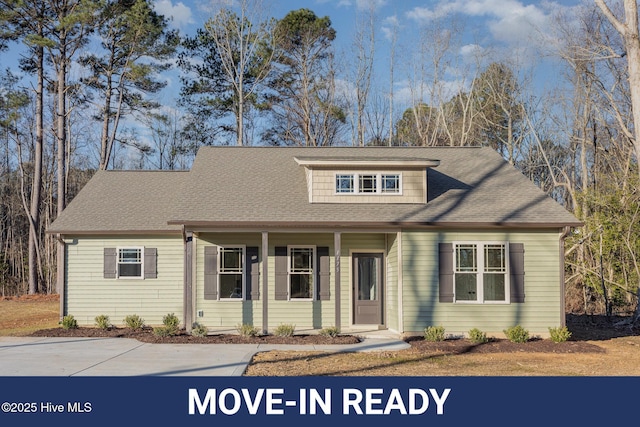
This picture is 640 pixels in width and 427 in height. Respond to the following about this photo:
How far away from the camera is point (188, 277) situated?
1529cm

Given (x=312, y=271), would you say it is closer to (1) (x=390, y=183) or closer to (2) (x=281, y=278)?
(2) (x=281, y=278)

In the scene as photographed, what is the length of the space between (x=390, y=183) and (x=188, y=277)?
5.41 m

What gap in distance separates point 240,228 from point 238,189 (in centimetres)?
208

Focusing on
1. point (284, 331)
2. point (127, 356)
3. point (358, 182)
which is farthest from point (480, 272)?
point (127, 356)

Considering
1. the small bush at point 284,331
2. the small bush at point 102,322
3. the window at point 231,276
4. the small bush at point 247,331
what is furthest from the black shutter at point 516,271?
the small bush at point 102,322

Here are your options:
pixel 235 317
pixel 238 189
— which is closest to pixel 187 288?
pixel 235 317

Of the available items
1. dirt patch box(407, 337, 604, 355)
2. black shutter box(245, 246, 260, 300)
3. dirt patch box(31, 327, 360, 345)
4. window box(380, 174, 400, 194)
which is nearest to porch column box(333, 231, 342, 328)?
dirt patch box(31, 327, 360, 345)

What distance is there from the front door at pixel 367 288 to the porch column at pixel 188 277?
4.05 m

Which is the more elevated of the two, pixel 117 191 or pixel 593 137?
pixel 593 137

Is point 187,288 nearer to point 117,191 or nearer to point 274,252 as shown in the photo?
point 274,252

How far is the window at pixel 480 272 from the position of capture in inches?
593

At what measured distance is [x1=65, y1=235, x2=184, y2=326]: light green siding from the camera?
667 inches

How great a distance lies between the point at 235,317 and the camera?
52.6ft

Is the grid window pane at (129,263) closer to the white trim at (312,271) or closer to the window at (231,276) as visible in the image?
the window at (231,276)
